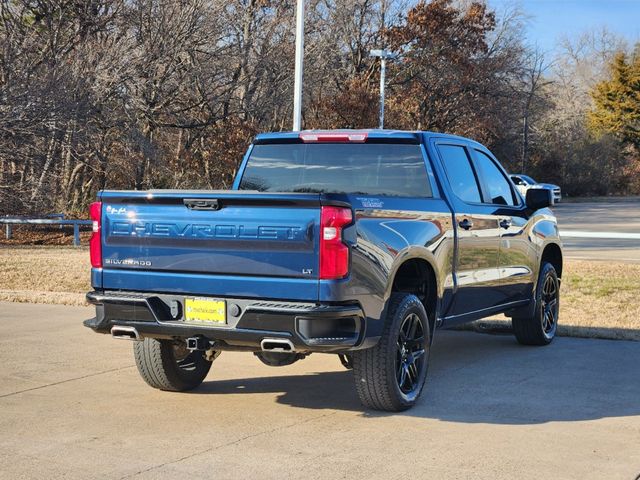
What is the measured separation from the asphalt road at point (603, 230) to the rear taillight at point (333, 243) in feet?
40.0

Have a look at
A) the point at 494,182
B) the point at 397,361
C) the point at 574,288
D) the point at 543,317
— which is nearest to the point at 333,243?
the point at 397,361

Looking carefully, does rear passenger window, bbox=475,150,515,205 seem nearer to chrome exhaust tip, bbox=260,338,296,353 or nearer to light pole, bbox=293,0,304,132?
chrome exhaust tip, bbox=260,338,296,353

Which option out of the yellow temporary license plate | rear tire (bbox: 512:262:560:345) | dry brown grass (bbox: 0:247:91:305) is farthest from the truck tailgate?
dry brown grass (bbox: 0:247:91:305)

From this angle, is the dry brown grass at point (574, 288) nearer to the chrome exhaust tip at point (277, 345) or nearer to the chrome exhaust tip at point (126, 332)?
the chrome exhaust tip at point (277, 345)

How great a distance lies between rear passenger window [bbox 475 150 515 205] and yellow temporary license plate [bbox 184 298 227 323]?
11.0 feet

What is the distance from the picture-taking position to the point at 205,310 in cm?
645

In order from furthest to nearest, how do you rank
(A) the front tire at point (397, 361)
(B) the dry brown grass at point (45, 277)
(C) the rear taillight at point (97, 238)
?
(B) the dry brown grass at point (45, 277), (C) the rear taillight at point (97, 238), (A) the front tire at point (397, 361)

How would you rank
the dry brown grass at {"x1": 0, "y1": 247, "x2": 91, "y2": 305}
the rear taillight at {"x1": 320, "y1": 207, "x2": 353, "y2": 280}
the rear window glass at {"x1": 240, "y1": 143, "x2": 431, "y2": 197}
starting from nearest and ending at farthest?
the rear taillight at {"x1": 320, "y1": 207, "x2": 353, "y2": 280} < the rear window glass at {"x1": 240, "y1": 143, "x2": 431, "y2": 197} < the dry brown grass at {"x1": 0, "y1": 247, "x2": 91, "y2": 305}

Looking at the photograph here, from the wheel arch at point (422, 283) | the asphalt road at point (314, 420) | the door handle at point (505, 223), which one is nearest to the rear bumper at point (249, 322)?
the asphalt road at point (314, 420)

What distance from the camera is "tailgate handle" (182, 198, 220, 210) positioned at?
6391mm

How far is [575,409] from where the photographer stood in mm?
7020

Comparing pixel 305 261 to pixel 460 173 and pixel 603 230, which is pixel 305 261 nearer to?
pixel 460 173

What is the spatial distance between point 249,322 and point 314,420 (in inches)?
35.1

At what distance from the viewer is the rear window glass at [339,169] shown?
25.8 ft
